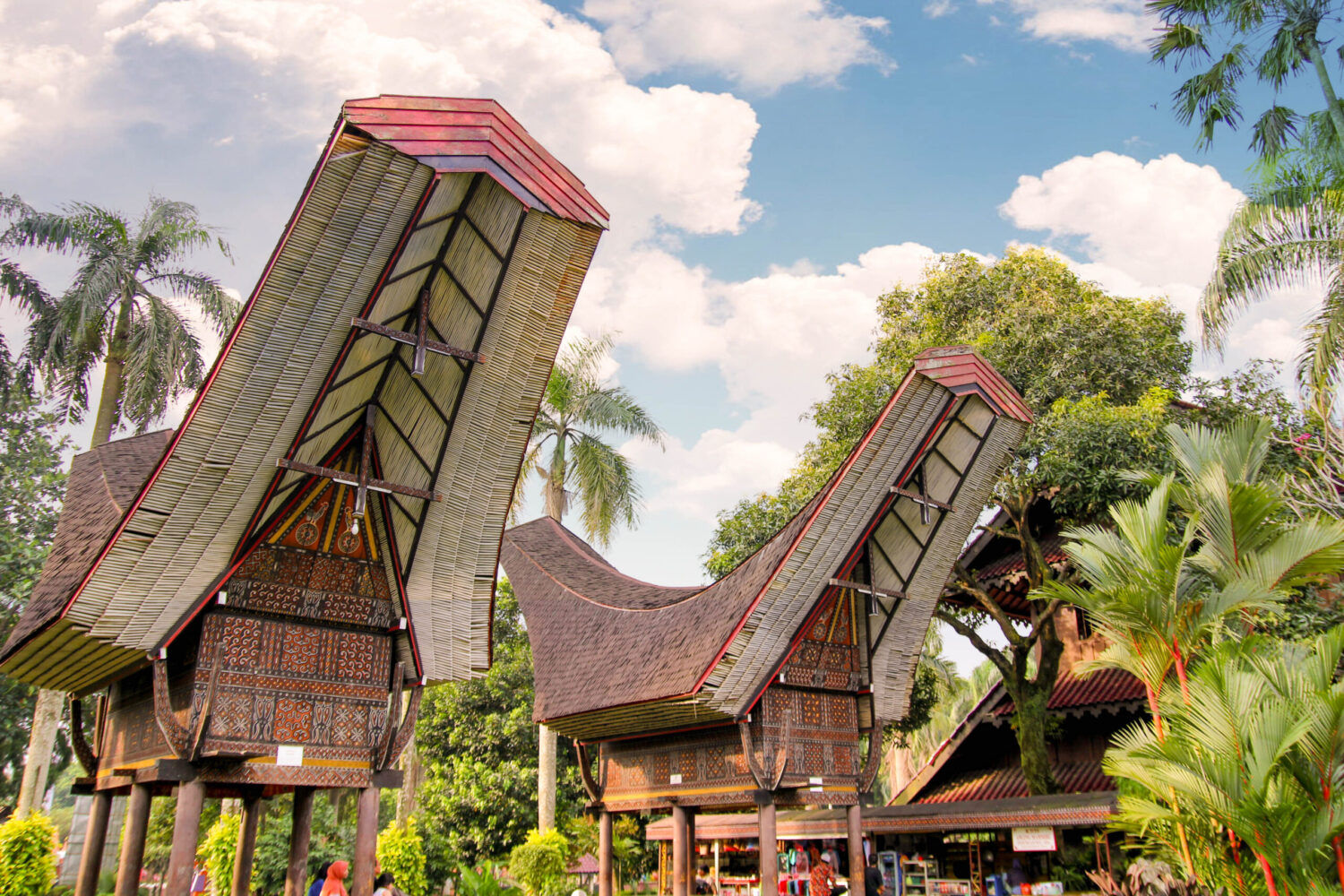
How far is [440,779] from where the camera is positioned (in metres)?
21.7

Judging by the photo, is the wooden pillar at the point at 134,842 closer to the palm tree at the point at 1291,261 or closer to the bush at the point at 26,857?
the bush at the point at 26,857

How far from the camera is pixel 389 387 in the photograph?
11.0 metres

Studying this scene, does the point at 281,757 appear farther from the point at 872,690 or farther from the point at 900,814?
the point at 900,814

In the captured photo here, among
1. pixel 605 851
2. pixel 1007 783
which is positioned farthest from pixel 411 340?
pixel 1007 783

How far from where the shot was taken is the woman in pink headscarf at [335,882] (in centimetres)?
836

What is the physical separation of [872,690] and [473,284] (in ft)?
26.9

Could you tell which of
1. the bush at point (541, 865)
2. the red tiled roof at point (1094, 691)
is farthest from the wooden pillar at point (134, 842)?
the red tiled roof at point (1094, 691)

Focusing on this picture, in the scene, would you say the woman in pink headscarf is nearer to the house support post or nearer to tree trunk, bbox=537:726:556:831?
the house support post

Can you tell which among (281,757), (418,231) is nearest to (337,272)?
(418,231)

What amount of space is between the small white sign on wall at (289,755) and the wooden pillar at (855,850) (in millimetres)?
7224

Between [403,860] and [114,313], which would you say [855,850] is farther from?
[114,313]

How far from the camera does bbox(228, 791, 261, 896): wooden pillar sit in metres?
12.0

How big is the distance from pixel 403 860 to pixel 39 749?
7857 mm

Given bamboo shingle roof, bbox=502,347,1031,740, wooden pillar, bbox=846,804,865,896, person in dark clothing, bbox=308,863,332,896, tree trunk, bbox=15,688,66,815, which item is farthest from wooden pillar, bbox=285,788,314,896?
wooden pillar, bbox=846,804,865,896
